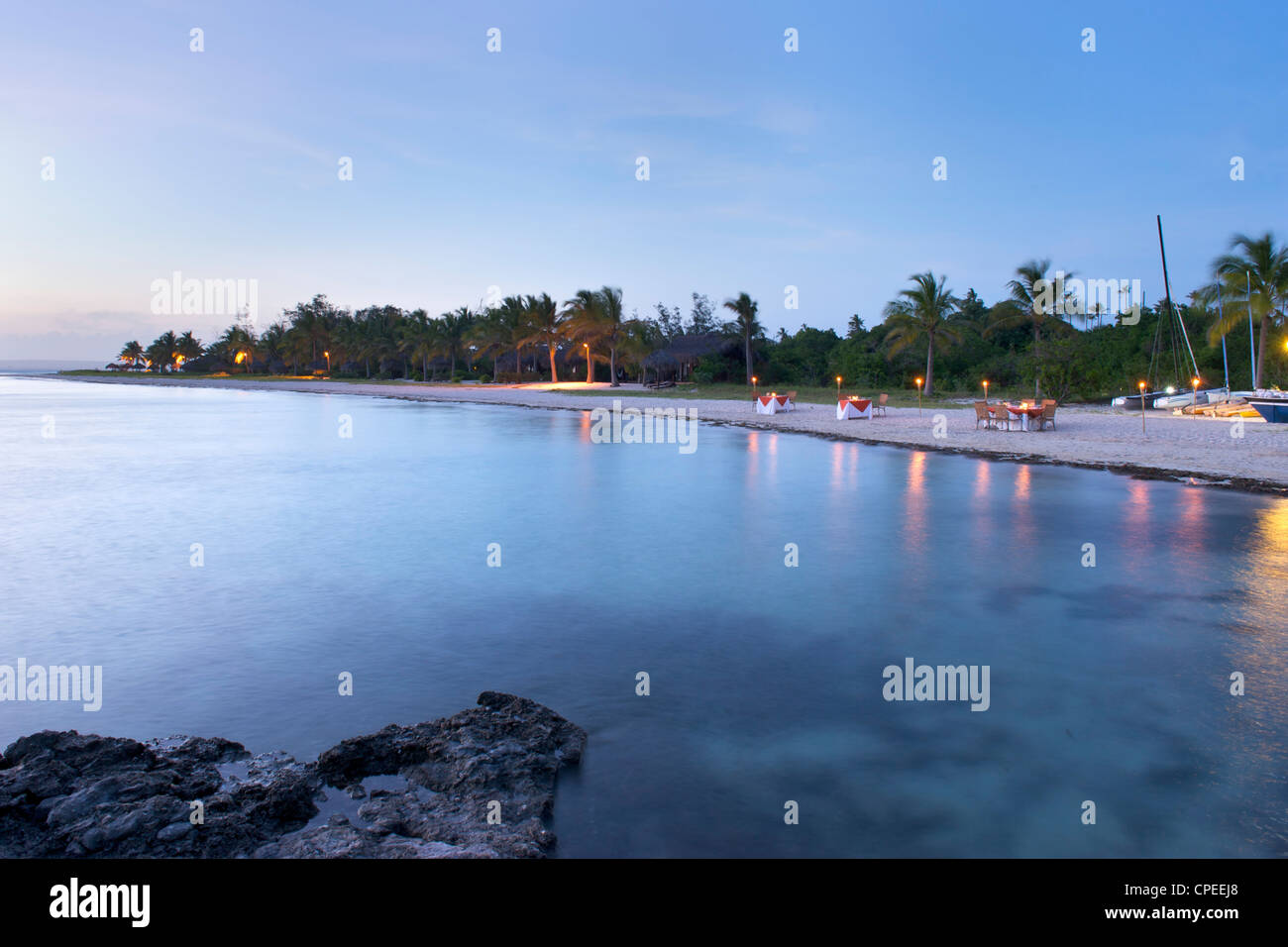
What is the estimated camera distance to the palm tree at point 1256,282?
30406 mm

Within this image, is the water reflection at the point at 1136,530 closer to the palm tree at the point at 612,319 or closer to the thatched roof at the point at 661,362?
the thatched roof at the point at 661,362

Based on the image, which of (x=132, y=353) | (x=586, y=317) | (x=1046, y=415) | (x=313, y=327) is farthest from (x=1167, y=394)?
(x=132, y=353)

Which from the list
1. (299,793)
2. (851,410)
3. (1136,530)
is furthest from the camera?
(851,410)

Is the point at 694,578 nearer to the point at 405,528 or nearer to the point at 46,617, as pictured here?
the point at 405,528

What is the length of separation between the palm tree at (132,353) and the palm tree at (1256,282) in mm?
134955

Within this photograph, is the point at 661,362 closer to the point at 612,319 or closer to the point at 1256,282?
the point at 612,319

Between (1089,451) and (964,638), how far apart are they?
1335 centimetres

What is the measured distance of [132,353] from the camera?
125812 mm

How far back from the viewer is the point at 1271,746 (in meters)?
4.59

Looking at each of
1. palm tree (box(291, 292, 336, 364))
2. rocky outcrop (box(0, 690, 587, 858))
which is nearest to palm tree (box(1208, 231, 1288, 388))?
rocky outcrop (box(0, 690, 587, 858))

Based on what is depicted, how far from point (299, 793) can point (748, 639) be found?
12.2ft

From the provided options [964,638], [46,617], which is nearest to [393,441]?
→ [46,617]

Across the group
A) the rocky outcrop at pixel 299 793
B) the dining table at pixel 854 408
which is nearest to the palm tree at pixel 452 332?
the dining table at pixel 854 408

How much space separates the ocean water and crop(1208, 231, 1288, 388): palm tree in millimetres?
21993
